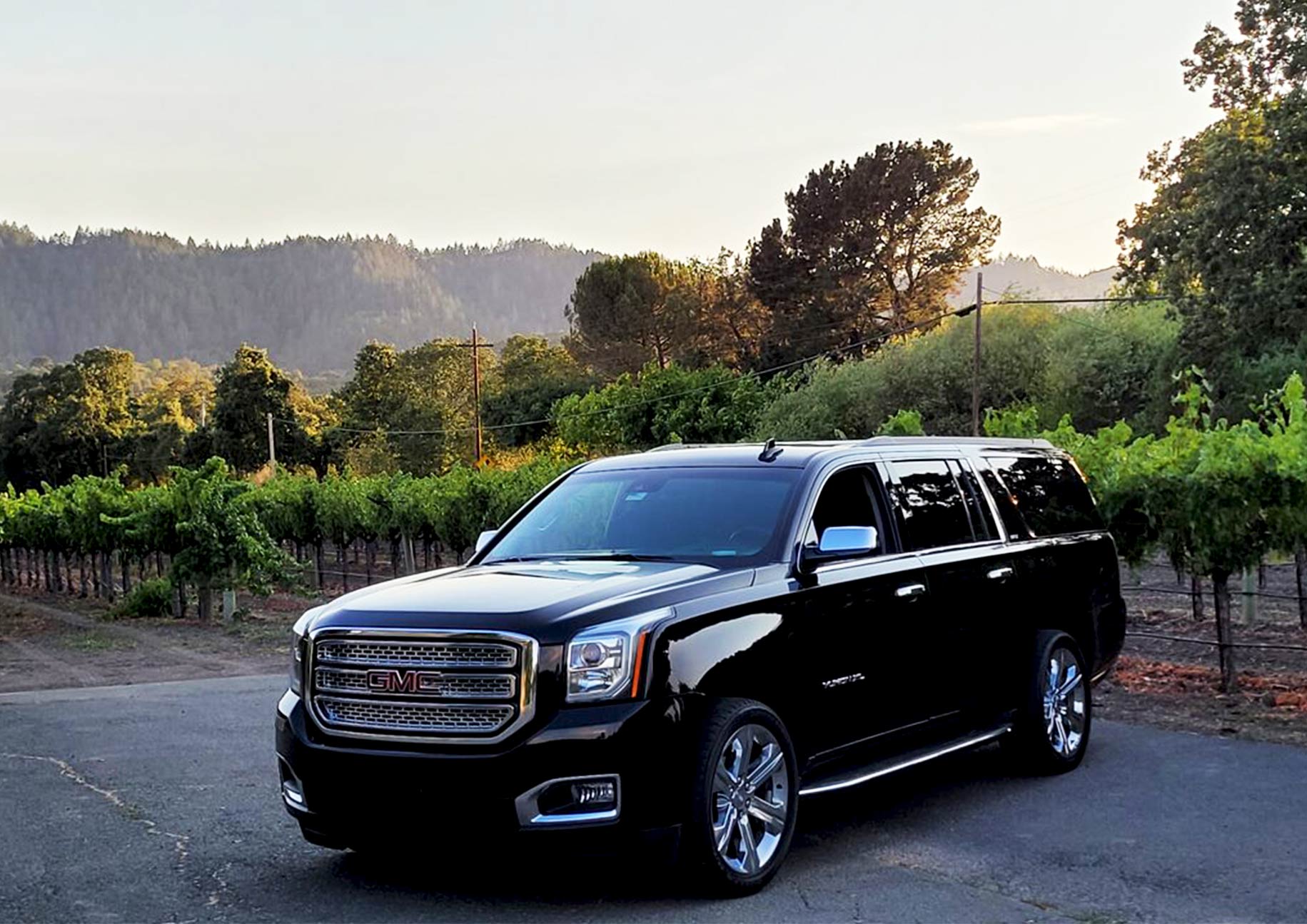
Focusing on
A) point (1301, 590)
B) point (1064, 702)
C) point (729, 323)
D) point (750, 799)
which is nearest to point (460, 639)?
point (750, 799)

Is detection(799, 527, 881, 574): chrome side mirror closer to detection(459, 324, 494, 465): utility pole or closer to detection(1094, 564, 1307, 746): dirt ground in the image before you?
detection(1094, 564, 1307, 746): dirt ground

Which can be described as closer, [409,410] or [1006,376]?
[1006,376]

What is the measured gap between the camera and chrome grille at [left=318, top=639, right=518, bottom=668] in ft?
19.6

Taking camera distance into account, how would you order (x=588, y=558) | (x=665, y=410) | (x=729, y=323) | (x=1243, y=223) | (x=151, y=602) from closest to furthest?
1. (x=588, y=558)
2. (x=151, y=602)
3. (x=1243, y=223)
4. (x=665, y=410)
5. (x=729, y=323)

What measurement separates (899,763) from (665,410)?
204ft

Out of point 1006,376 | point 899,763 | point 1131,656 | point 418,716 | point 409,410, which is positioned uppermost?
point 409,410

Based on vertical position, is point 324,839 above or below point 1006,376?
below

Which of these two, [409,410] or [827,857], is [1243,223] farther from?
[409,410]

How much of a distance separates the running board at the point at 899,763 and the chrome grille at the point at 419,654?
1633 millimetres

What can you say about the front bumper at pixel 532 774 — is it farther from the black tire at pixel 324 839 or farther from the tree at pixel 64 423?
the tree at pixel 64 423

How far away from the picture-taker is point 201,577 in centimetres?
2675

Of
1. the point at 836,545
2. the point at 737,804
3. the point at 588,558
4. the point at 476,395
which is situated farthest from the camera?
the point at 476,395

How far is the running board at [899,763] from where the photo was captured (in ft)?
22.6

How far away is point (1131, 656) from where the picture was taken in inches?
565
